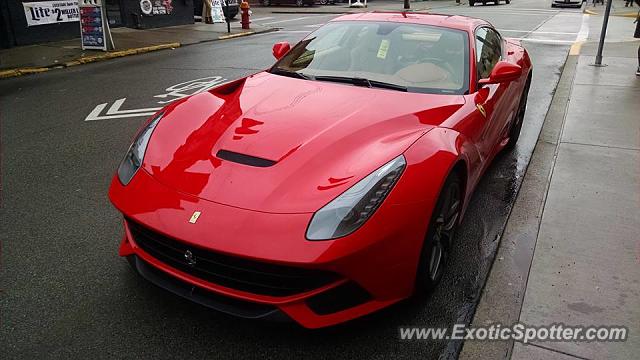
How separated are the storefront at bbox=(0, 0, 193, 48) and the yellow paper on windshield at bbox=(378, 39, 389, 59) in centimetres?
1096

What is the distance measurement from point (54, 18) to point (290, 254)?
1302cm

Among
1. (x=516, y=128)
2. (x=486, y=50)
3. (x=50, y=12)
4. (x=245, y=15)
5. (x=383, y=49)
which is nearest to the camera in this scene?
A: (x=383, y=49)

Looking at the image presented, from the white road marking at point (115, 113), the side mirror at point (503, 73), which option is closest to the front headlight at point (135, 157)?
the side mirror at point (503, 73)

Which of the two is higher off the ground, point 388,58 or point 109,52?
point 388,58

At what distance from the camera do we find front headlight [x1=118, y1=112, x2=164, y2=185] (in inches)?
107

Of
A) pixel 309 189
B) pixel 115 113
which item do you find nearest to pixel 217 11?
pixel 115 113

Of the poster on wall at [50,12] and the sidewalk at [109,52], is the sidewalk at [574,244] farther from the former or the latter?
the poster on wall at [50,12]

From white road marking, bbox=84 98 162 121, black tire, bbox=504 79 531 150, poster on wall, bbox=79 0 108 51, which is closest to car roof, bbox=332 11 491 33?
black tire, bbox=504 79 531 150

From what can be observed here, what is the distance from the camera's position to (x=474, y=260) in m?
3.21

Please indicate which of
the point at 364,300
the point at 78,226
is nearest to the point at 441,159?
the point at 364,300

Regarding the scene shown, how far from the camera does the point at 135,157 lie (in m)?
2.82

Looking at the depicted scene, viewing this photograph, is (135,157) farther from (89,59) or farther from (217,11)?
(217,11)

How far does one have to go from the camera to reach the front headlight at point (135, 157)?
271 cm

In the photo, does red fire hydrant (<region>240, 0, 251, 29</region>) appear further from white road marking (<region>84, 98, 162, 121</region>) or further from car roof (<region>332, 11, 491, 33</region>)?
car roof (<region>332, 11, 491, 33</region>)
